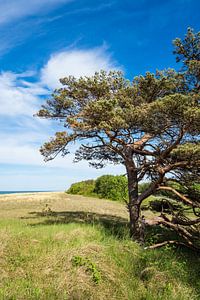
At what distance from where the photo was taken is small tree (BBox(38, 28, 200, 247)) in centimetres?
930

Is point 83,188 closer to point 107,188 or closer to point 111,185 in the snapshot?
point 107,188

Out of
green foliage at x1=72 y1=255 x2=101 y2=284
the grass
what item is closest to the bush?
the grass

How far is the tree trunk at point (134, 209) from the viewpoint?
10.8 metres

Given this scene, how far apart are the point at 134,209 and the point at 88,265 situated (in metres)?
4.46

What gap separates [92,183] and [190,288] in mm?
33065

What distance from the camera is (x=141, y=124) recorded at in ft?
33.3

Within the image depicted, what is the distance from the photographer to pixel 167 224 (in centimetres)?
1042

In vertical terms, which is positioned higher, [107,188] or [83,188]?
[83,188]

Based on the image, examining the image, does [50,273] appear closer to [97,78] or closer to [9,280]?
[9,280]

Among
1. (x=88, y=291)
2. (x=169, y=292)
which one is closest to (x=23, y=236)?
(x=88, y=291)

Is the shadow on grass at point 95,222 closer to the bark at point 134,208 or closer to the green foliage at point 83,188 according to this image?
the bark at point 134,208

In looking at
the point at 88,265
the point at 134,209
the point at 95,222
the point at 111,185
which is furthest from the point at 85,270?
the point at 111,185

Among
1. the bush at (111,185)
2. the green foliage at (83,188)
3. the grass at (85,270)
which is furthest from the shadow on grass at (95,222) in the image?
the green foliage at (83,188)

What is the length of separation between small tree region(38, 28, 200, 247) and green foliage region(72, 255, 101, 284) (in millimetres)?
3691
